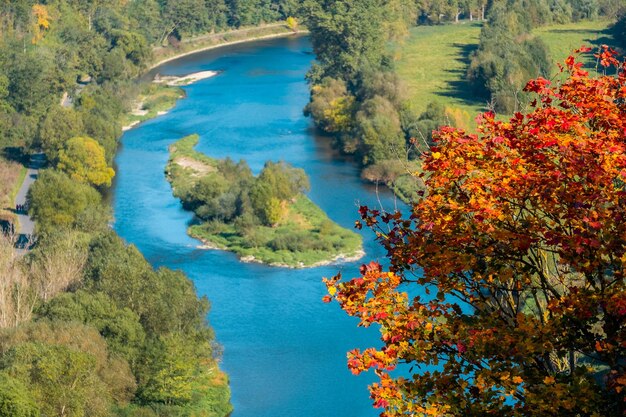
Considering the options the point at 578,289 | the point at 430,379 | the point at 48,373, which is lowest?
the point at 48,373

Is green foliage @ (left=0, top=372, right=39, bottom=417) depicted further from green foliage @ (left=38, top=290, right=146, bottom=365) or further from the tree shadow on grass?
the tree shadow on grass

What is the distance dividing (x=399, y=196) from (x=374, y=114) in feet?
52.4

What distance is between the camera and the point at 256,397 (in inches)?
1732

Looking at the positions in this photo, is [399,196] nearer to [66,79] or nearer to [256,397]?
[256,397]

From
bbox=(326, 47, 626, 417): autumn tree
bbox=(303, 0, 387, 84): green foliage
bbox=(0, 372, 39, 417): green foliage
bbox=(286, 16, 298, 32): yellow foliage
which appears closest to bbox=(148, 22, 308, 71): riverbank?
bbox=(286, 16, 298, 32): yellow foliage

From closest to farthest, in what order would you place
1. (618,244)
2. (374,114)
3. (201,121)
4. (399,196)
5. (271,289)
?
(618,244)
(271,289)
(399,196)
(374,114)
(201,121)

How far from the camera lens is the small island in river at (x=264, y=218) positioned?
6266 centimetres

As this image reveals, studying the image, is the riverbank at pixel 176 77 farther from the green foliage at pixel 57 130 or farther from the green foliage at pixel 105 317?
the green foliage at pixel 105 317

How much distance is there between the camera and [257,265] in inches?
2397

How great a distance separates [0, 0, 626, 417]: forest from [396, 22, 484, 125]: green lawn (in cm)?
251

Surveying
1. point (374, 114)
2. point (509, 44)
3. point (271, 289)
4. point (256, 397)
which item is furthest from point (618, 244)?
point (509, 44)

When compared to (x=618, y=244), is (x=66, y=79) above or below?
below

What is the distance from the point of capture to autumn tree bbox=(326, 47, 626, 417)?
37.0 feet

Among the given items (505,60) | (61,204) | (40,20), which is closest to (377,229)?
(61,204)
